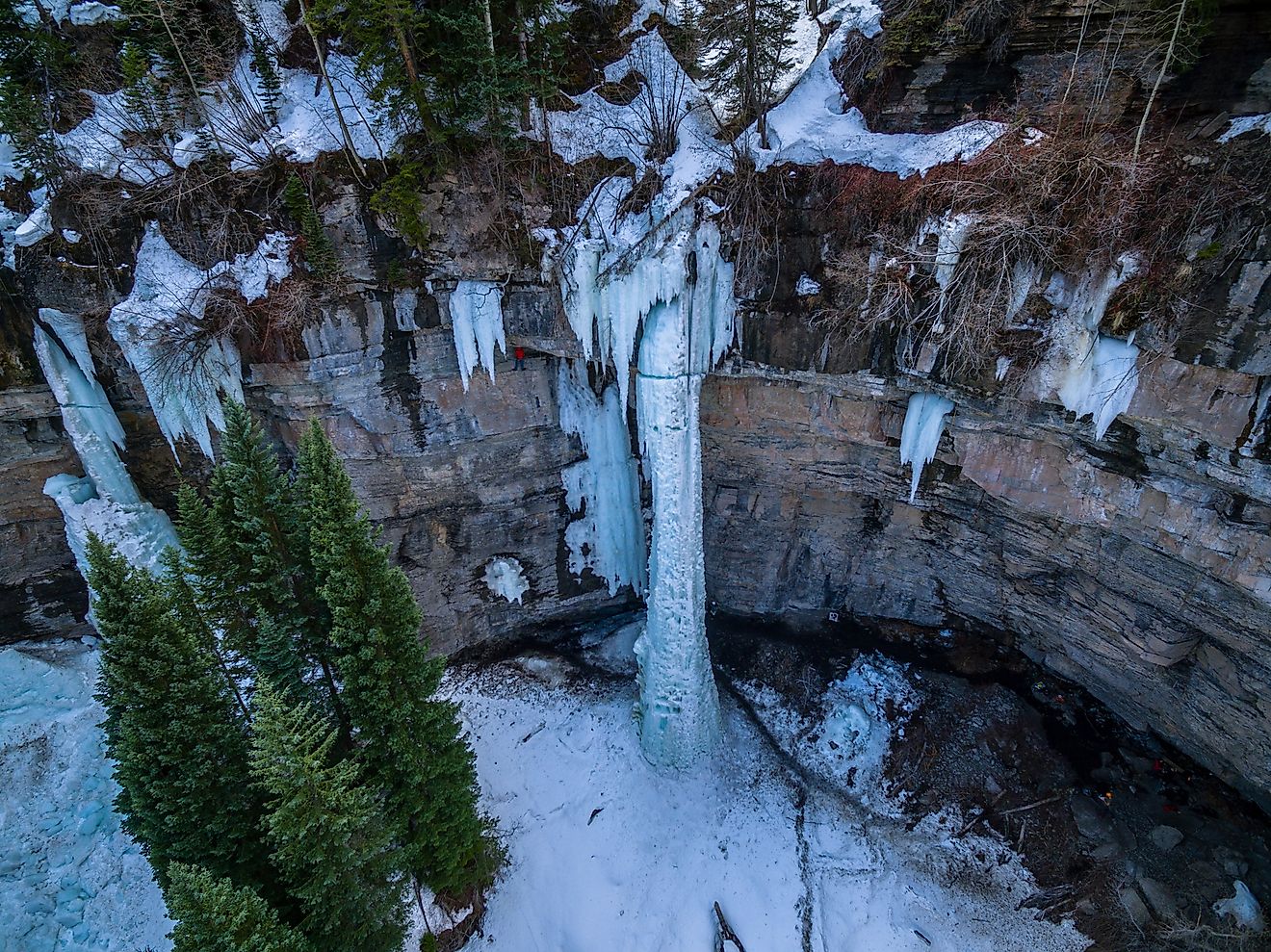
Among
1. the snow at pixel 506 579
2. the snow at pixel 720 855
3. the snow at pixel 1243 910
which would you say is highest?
the snow at pixel 506 579

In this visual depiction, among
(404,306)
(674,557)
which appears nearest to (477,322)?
(404,306)

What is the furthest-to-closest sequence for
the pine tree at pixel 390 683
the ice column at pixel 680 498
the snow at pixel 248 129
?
the snow at pixel 248 129
the ice column at pixel 680 498
the pine tree at pixel 390 683

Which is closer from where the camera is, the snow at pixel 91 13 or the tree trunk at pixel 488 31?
the tree trunk at pixel 488 31

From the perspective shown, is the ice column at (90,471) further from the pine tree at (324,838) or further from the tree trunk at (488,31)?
the tree trunk at (488,31)

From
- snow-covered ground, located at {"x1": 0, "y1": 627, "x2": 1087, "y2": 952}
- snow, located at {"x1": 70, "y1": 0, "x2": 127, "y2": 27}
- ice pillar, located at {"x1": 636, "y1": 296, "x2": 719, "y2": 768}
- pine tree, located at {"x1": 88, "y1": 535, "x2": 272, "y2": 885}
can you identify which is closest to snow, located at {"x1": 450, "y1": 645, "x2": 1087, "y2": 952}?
snow-covered ground, located at {"x1": 0, "y1": 627, "x2": 1087, "y2": 952}

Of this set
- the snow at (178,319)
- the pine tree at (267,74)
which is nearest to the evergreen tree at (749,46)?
the pine tree at (267,74)

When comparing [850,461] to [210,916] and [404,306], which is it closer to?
[404,306]
